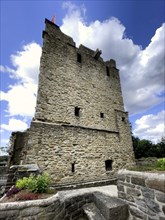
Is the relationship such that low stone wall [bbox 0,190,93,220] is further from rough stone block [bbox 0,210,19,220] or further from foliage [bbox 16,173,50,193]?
foliage [bbox 16,173,50,193]

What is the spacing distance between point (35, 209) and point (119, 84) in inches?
434

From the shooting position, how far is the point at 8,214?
176 cm

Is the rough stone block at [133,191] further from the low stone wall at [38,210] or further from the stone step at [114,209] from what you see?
the low stone wall at [38,210]

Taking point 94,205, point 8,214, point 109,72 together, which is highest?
point 109,72

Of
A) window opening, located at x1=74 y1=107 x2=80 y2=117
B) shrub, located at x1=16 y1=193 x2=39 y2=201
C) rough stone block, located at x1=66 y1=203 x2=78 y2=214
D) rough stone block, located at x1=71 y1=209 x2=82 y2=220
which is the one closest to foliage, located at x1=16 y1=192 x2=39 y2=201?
shrub, located at x1=16 y1=193 x2=39 y2=201

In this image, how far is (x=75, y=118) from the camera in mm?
7656

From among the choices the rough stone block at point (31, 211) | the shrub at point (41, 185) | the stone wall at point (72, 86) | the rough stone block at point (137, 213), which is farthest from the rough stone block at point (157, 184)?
the stone wall at point (72, 86)

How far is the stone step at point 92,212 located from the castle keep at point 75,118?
3379mm

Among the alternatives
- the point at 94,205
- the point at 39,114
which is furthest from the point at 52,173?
the point at 94,205

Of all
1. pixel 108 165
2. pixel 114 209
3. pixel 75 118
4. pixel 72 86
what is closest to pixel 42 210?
pixel 114 209

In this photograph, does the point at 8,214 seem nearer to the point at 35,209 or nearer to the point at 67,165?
the point at 35,209

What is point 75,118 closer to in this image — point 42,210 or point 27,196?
point 27,196

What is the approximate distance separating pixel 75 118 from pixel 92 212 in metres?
5.47

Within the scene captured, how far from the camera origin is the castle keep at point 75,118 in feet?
19.3
